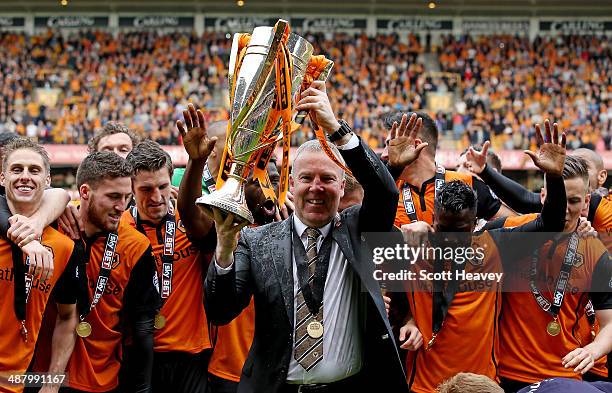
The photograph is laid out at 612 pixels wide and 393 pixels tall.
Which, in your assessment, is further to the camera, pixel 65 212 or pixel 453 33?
pixel 453 33

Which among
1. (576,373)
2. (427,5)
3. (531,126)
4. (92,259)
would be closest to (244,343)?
(92,259)

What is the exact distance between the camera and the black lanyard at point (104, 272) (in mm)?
3580

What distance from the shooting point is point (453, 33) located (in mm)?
27219

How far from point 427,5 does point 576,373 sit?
80.3 ft

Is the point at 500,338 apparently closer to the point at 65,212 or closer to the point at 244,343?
the point at 244,343

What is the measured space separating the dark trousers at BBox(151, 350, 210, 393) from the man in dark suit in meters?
0.87

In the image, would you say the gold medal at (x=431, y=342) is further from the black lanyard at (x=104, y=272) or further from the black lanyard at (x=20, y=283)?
the black lanyard at (x=20, y=283)

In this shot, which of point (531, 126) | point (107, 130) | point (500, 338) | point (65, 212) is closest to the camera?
point (65, 212)

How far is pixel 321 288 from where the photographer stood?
3.03m

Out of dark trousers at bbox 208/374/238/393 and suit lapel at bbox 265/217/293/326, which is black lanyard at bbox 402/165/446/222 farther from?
dark trousers at bbox 208/374/238/393

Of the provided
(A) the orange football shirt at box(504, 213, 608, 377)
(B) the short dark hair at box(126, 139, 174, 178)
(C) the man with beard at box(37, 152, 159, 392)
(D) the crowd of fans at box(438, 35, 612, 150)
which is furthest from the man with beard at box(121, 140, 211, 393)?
(D) the crowd of fans at box(438, 35, 612, 150)

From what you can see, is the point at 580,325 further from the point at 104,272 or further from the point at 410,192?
the point at 104,272

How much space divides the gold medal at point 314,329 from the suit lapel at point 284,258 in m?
0.07

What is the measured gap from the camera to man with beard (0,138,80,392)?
11.1 feet
